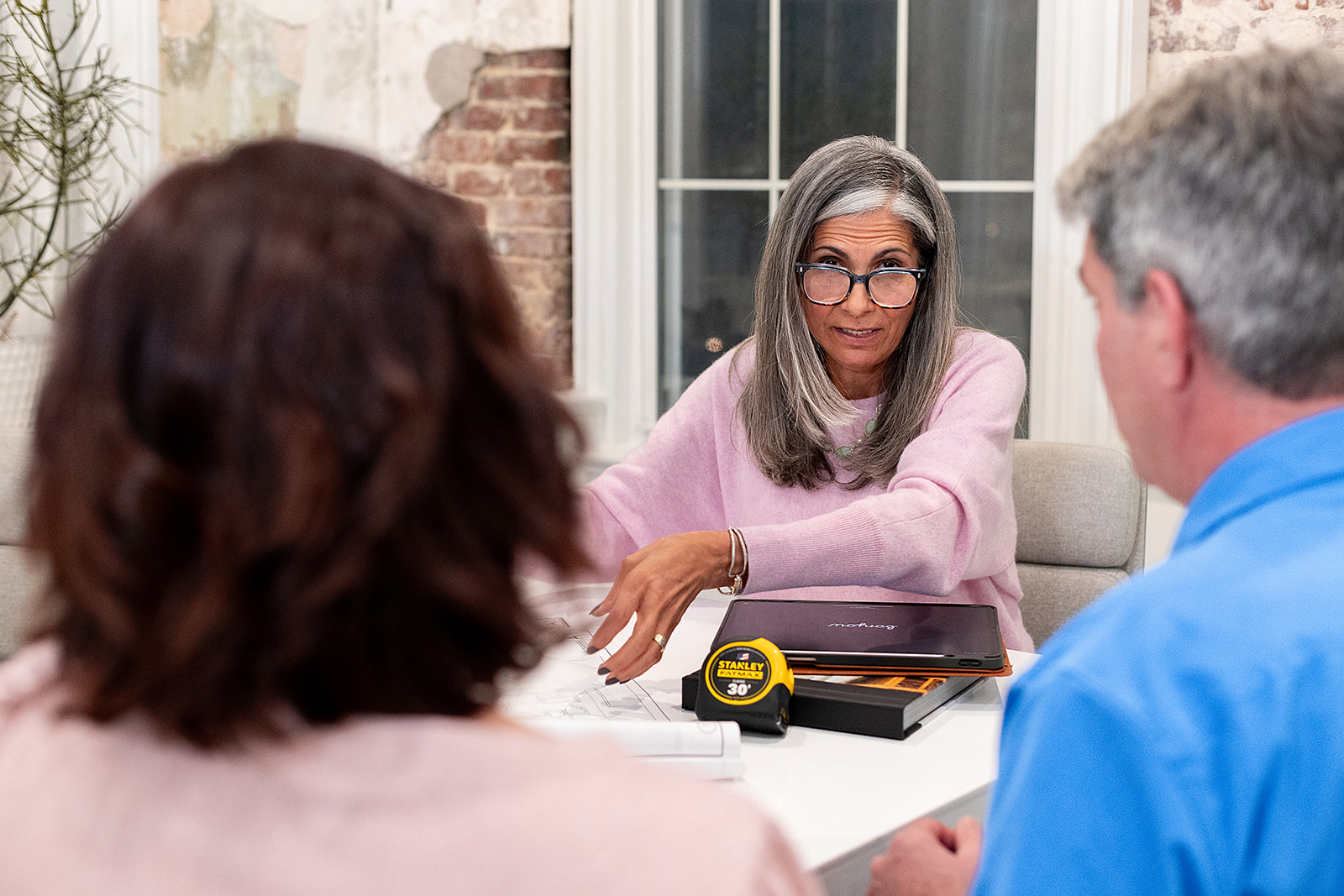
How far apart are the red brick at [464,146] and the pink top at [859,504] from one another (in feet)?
4.93

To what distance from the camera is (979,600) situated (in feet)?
6.97

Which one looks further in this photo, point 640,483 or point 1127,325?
point 640,483

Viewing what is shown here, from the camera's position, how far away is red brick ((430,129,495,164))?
3.60 metres

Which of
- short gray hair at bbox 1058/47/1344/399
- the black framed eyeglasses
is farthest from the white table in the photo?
the black framed eyeglasses

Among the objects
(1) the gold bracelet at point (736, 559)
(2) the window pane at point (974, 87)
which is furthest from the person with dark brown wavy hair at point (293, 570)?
(2) the window pane at point (974, 87)

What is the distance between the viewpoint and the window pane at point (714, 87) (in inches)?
140

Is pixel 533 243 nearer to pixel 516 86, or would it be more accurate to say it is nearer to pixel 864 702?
pixel 516 86

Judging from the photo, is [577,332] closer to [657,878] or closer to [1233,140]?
[1233,140]

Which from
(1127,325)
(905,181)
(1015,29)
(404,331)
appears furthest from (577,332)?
(404,331)

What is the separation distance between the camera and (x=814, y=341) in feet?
7.49

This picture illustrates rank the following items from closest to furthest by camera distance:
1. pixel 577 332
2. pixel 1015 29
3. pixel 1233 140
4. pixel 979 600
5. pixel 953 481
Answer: pixel 1233 140
pixel 953 481
pixel 979 600
pixel 1015 29
pixel 577 332

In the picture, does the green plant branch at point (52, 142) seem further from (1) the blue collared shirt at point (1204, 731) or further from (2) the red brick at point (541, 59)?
(1) the blue collared shirt at point (1204, 731)

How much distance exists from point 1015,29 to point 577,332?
4.54ft

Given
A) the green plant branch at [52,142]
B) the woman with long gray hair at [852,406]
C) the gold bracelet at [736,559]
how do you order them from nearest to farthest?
the gold bracelet at [736,559], the woman with long gray hair at [852,406], the green plant branch at [52,142]
